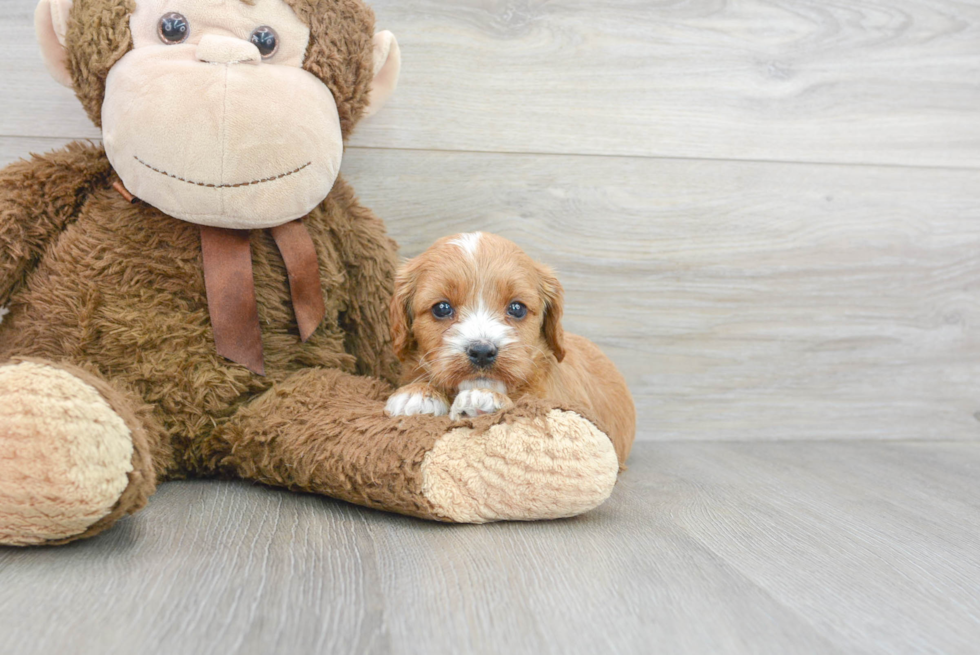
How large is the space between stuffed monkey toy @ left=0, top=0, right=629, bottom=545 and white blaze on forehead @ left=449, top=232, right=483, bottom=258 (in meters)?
0.26

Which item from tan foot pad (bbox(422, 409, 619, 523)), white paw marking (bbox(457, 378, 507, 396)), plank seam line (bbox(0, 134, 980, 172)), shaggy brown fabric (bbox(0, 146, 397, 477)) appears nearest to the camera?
tan foot pad (bbox(422, 409, 619, 523))

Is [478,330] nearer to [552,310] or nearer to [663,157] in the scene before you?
[552,310]

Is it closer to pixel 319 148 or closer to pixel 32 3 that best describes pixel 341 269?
pixel 319 148

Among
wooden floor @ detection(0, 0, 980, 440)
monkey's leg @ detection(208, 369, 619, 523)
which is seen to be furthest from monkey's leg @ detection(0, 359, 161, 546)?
wooden floor @ detection(0, 0, 980, 440)

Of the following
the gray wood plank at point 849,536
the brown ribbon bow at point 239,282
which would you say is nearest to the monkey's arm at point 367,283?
the brown ribbon bow at point 239,282

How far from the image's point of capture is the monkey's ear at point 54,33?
1311 millimetres

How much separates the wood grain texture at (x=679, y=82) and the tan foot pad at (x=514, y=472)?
85 centimetres

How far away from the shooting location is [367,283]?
1.51 meters

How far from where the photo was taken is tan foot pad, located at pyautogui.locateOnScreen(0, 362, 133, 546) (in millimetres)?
946

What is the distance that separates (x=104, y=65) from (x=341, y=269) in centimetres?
51

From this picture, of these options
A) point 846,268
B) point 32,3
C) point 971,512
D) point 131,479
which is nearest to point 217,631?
point 131,479

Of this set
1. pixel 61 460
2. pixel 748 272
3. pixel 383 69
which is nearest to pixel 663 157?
pixel 748 272

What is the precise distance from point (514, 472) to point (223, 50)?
0.80 metres

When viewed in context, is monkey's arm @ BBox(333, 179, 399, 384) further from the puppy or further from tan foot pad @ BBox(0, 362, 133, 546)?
tan foot pad @ BBox(0, 362, 133, 546)
